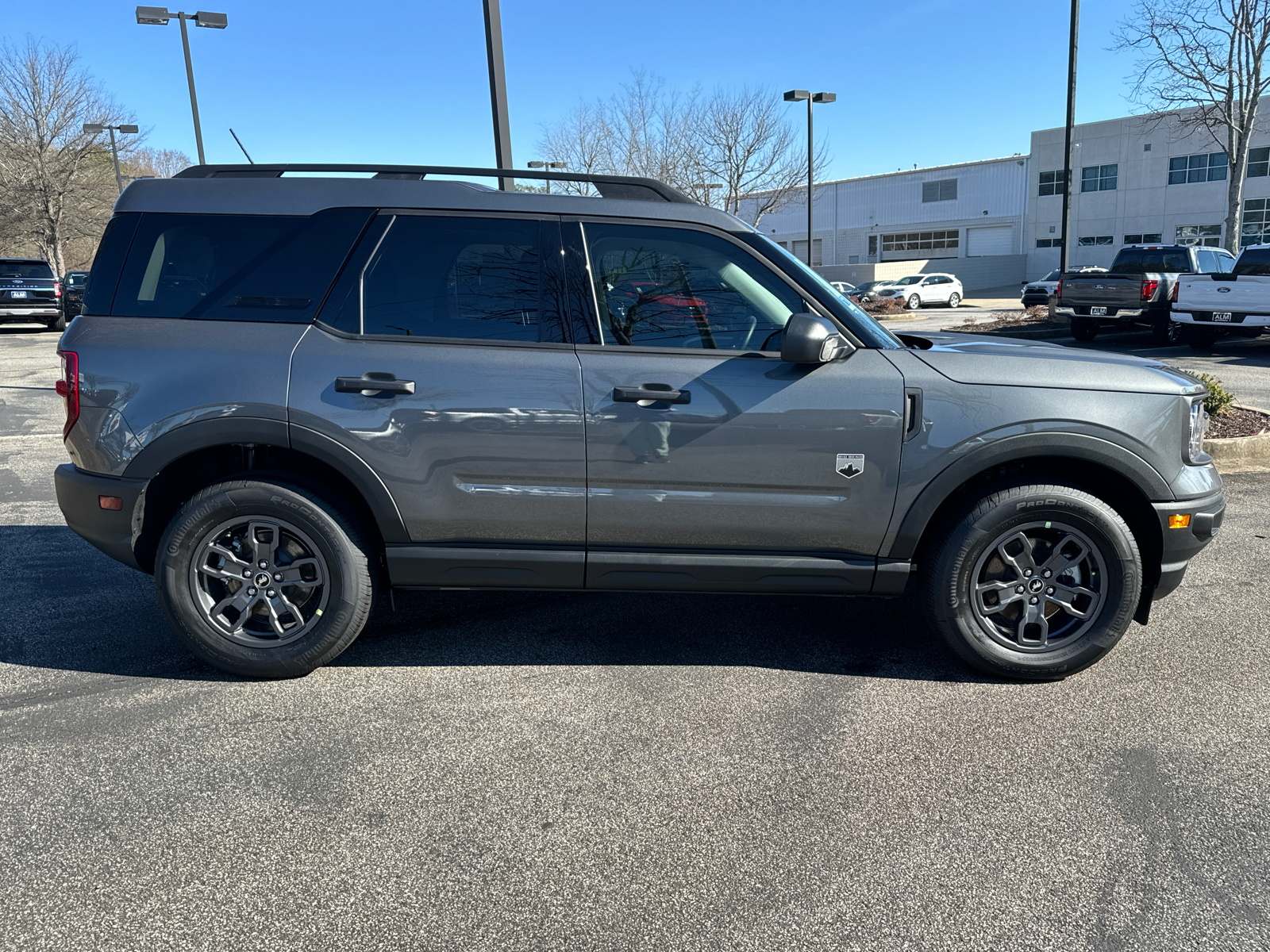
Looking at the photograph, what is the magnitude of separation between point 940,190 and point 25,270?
5901 centimetres

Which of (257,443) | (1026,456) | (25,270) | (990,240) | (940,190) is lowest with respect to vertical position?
(1026,456)

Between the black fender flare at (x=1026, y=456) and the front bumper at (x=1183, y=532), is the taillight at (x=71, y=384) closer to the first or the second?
the black fender flare at (x=1026, y=456)

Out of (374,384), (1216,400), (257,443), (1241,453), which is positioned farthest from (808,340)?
(1216,400)

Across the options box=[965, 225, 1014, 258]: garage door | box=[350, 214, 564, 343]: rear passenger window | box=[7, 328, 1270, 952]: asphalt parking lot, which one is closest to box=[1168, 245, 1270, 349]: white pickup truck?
box=[7, 328, 1270, 952]: asphalt parking lot

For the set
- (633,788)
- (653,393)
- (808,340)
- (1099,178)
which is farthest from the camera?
(1099,178)

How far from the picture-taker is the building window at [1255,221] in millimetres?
46281

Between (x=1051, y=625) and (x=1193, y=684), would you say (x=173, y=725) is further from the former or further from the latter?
(x=1193, y=684)

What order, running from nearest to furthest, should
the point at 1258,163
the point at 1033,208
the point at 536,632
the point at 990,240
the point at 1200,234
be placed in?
the point at 536,632, the point at 1258,163, the point at 1200,234, the point at 1033,208, the point at 990,240

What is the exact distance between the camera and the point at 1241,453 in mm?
7750

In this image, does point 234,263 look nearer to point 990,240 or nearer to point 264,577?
point 264,577

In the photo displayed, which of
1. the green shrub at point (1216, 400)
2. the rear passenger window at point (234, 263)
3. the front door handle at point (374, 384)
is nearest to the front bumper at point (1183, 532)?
the front door handle at point (374, 384)

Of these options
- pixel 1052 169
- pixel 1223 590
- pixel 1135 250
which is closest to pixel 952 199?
pixel 1052 169

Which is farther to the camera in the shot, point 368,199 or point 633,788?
point 368,199

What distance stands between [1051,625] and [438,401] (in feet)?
8.77
